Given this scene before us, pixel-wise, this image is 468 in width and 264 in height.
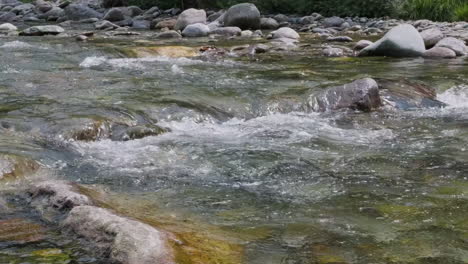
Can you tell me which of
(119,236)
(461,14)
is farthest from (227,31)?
(119,236)

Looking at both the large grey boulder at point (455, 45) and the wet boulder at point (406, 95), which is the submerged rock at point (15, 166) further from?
the large grey boulder at point (455, 45)

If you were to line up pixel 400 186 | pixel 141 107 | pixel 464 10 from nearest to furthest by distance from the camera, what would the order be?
pixel 400 186 → pixel 141 107 → pixel 464 10

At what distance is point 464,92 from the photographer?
25.9 ft

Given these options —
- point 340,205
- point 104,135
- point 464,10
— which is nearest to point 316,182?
point 340,205

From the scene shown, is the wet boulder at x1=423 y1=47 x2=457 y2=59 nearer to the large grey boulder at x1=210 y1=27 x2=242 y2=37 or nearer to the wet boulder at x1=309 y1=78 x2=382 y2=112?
the wet boulder at x1=309 y1=78 x2=382 y2=112

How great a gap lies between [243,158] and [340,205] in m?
1.30

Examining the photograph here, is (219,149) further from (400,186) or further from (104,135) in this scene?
(400,186)

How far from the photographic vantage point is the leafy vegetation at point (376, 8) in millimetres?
17172

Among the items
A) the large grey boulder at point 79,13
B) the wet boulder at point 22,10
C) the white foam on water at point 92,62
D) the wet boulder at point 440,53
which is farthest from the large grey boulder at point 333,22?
the wet boulder at point 22,10

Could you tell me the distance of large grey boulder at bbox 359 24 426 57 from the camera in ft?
36.0

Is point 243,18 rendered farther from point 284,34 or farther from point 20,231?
point 20,231

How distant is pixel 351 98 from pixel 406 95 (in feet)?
2.87

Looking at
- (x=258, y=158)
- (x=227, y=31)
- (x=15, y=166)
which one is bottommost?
(x=227, y=31)

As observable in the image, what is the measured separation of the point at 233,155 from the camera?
16.5ft
